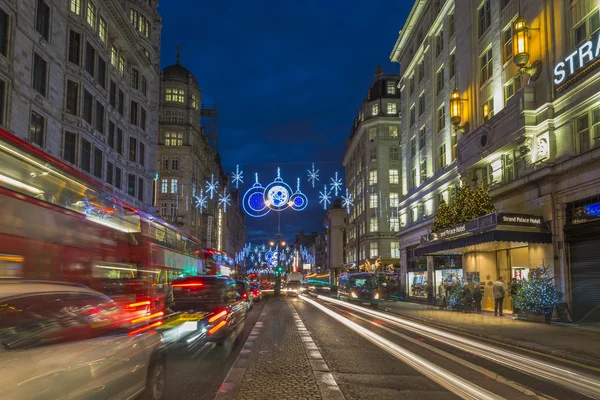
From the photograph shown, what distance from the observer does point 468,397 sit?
777 cm

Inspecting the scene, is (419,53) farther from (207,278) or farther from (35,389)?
Answer: (35,389)

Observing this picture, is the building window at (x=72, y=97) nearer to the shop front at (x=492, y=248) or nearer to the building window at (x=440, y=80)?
the shop front at (x=492, y=248)

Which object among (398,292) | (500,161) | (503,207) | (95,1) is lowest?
(398,292)

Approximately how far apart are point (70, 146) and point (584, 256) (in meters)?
28.4

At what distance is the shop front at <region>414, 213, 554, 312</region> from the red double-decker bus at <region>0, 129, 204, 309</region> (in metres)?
14.8

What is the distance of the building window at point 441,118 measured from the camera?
4034 centimetres

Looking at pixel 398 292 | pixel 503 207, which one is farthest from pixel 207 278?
pixel 398 292

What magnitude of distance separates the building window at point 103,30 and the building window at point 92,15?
1.06m

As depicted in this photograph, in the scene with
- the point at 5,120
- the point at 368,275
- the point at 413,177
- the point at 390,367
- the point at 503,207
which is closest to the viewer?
the point at 390,367

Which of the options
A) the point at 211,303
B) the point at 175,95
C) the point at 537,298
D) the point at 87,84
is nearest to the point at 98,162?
the point at 87,84

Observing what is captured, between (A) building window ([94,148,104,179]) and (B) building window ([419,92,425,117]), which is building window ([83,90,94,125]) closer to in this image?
(A) building window ([94,148,104,179])

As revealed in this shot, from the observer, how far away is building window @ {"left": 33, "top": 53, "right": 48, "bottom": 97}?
28344 mm

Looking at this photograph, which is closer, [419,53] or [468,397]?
[468,397]

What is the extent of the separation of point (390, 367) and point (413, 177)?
40201mm
